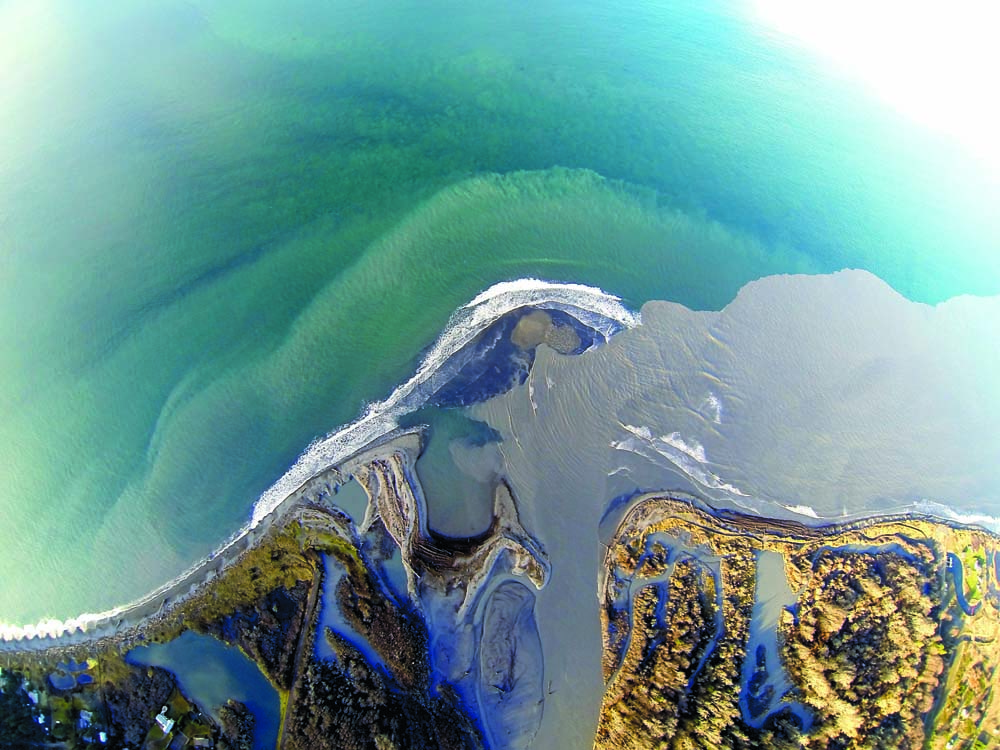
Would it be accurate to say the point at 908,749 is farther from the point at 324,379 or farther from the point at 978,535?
the point at 324,379

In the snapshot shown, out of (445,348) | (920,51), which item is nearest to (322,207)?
(445,348)

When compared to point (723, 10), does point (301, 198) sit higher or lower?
lower

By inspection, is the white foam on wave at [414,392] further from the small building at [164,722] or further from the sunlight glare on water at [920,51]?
the sunlight glare on water at [920,51]

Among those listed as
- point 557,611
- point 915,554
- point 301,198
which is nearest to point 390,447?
point 557,611

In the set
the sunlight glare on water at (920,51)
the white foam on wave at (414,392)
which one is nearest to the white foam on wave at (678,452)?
the white foam on wave at (414,392)

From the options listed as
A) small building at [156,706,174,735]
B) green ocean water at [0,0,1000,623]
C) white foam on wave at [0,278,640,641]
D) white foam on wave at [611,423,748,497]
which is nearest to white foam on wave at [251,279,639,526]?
white foam on wave at [0,278,640,641]

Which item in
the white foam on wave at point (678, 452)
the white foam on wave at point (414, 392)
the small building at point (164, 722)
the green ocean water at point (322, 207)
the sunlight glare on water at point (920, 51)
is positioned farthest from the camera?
the sunlight glare on water at point (920, 51)

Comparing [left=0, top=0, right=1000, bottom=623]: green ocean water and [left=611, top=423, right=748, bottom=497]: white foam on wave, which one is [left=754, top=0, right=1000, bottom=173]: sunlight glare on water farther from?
[left=611, top=423, right=748, bottom=497]: white foam on wave
